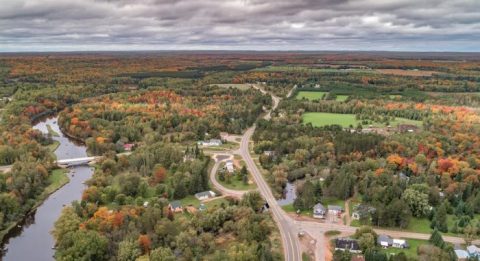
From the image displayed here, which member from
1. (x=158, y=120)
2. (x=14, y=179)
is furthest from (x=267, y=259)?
(x=158, y=120)

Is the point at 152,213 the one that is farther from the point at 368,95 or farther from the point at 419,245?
the point at 368,95

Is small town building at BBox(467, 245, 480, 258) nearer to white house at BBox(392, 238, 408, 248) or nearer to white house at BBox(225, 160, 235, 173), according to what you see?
white house at BBox(392, 238, 408, 248)

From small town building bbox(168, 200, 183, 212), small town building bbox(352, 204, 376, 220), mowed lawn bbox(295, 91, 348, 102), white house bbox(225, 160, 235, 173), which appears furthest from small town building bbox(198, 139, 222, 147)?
mowed lawn bbox(295, 91, 348, 102)

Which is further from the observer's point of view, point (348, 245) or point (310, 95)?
point (310, 95)

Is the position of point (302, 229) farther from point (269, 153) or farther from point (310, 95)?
point (310, 95)

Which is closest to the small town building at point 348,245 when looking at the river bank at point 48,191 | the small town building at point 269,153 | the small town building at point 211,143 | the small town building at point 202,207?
the small town building at point 202,207

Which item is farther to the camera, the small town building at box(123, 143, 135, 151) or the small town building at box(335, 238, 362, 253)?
the small town building at box(123, 143, 135, 151)

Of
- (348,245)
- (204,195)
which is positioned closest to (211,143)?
(204,195)
